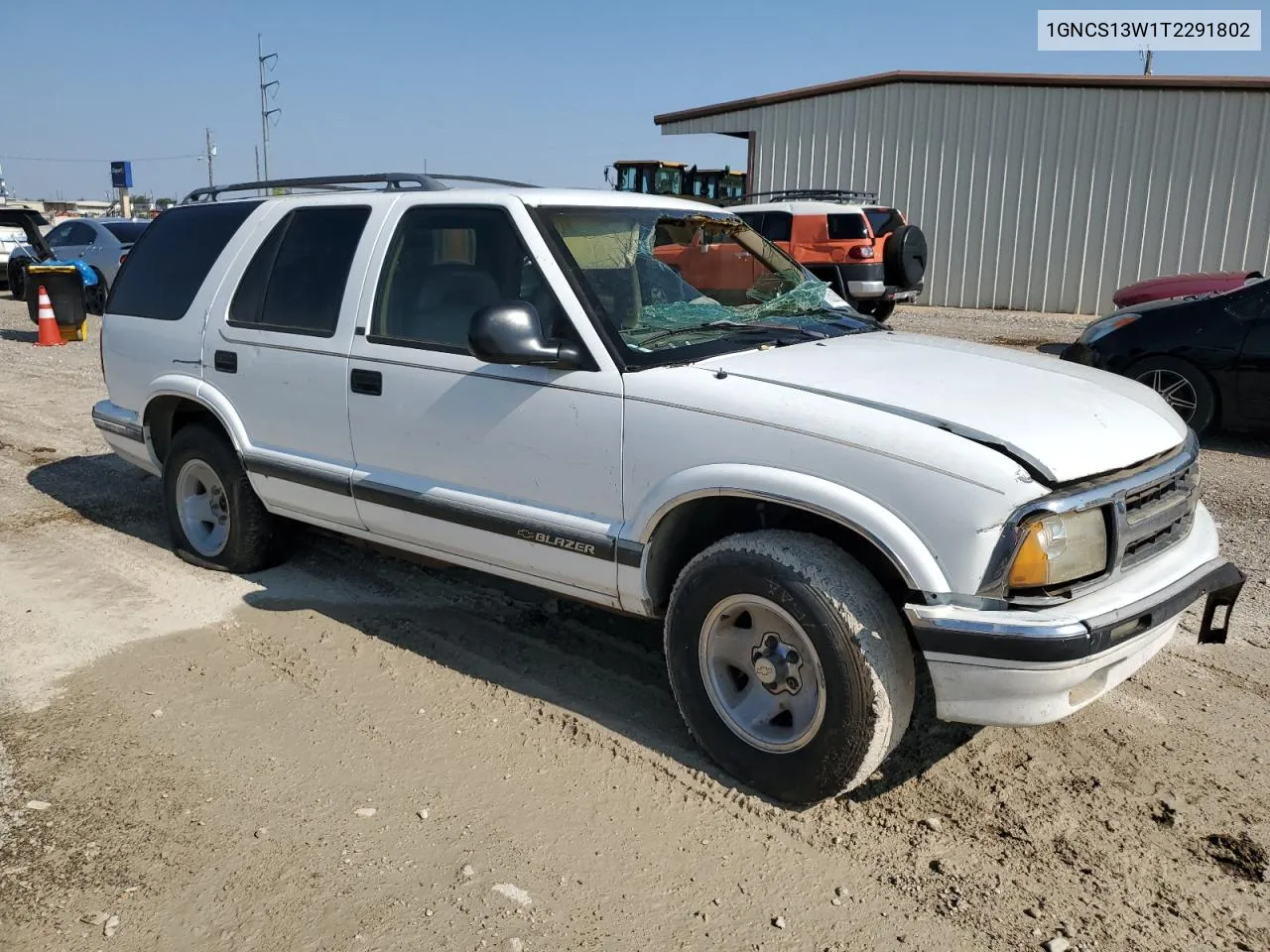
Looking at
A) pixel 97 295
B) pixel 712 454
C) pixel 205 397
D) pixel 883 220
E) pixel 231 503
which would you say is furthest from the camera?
pixel 97 295

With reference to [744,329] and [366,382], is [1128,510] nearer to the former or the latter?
[744,329]

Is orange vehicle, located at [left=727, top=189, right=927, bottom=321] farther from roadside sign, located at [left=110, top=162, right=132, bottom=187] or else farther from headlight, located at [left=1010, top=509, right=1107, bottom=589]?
roadside sign, located at [left=110, top=162, right=132, bottom=187]

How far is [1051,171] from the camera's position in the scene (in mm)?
18656

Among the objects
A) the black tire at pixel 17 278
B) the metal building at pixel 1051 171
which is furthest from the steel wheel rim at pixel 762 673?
the black tire at pixel 17 278

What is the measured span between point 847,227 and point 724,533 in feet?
41.9

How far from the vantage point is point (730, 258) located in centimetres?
454

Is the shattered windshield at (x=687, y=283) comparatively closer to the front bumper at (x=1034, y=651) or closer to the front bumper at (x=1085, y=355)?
the front bumper at (x=1034, y=651)

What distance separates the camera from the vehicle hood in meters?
2.94

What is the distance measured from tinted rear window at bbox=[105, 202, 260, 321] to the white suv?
0.09 m

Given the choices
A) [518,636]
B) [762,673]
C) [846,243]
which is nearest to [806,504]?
[762,673]

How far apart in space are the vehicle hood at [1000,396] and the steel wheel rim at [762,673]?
0.72m

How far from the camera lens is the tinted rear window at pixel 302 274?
14.6ft

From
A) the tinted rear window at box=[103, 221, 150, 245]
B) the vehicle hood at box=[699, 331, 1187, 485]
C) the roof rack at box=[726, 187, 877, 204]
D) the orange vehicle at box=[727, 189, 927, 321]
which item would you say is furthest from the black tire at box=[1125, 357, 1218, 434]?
the tinted rear window at box=[103, 221, 150, 245]

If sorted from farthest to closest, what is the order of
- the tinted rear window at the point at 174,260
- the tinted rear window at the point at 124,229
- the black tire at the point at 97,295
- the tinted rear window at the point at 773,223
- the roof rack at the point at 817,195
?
the tinted rear window at the point at 124,229 → the roof rack at the point at 817,195 → the black tire at the point at 97,295 → the tinted rear window at the point at 773,223 → the tinted rear window at the point at 174,260
